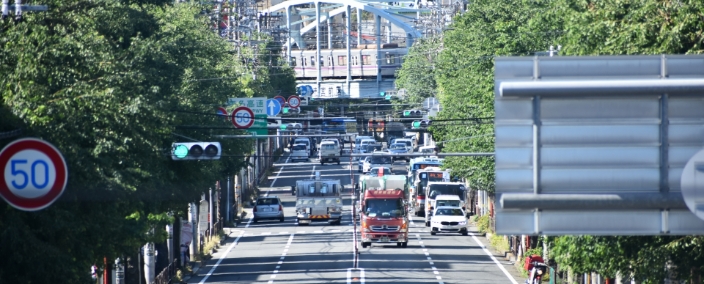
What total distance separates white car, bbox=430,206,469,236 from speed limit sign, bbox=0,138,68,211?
144 ft

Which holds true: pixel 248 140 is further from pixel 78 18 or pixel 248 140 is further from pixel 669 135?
pixel 669 135

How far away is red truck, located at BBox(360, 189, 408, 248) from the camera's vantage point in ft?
153

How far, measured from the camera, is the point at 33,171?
36.2 feet

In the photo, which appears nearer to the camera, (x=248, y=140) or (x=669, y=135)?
(x=669, y=135)

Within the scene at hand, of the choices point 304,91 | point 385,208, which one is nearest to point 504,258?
point 385,208

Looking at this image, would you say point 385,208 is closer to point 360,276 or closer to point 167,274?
point 360,276

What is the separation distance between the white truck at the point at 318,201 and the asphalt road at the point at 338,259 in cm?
55

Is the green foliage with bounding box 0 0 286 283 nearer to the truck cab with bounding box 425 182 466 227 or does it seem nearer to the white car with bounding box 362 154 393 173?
the truck cab with bounding box 425 182 466 227

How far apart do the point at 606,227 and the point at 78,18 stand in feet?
51.4

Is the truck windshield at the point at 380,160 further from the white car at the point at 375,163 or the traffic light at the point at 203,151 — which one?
the traffic light at the point at 203,151

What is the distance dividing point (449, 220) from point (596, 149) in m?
45.4

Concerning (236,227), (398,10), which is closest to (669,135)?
(236,227)

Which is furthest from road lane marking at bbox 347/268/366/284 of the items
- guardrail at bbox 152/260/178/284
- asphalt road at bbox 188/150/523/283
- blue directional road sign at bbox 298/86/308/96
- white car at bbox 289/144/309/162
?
blue directional road sign at bbox 298/86/308/96

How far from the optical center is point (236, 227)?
61.1 m
